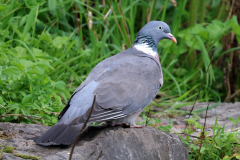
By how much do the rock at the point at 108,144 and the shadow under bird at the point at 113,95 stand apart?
0.29 feet

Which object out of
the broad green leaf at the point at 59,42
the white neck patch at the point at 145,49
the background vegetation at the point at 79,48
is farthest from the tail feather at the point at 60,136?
the broad green leaf at the point at 59,42

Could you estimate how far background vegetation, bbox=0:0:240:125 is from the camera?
10.6ft

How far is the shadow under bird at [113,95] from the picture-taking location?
7.50 feet

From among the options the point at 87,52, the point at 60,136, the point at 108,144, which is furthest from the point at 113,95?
the point at 87,52

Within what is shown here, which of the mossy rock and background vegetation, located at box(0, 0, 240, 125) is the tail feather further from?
background vegetation, located at box(0, 0, 240, 125)

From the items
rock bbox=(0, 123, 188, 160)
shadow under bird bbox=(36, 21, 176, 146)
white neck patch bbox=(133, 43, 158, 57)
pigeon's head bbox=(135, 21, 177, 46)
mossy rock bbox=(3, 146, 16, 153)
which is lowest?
rock bbox=(0, 123, 188, 160)

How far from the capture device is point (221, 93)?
5773 mm

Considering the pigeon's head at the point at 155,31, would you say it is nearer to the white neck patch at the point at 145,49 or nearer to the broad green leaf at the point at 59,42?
the white neck patch at the point at 145,49

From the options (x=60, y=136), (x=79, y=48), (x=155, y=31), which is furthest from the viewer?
(x=79, y=48)

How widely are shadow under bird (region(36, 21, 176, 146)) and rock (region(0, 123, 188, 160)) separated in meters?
0.09

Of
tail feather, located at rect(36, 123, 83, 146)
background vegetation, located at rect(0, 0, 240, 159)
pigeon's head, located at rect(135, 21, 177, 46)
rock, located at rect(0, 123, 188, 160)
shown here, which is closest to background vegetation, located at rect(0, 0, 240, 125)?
background vegetation, located at rect(0, 0, 240, 159)

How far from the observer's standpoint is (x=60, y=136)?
222 centimetres

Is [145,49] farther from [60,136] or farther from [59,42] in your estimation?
[60,136]

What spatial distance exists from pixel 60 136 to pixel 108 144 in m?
0.37
